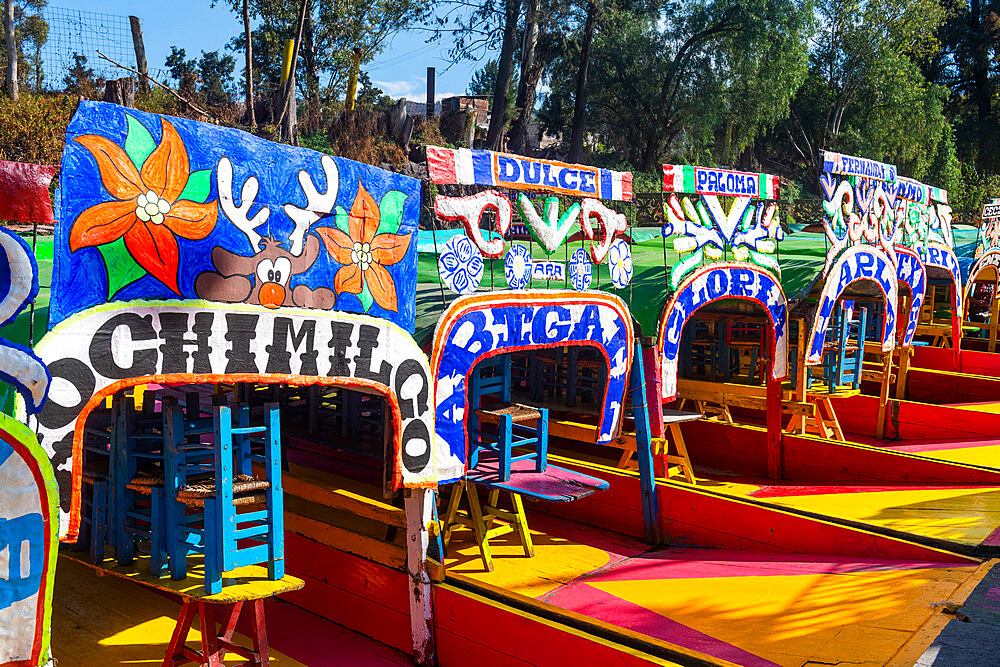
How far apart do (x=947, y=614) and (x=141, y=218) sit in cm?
533

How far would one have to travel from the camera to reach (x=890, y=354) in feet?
42.3

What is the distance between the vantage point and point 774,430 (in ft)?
36.6

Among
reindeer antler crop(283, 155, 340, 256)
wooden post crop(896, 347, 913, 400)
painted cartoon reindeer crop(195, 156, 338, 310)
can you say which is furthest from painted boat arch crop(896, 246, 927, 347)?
painted cartoon reindeer crop(195, 156, 338, 310)

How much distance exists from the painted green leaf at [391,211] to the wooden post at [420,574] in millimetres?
2013

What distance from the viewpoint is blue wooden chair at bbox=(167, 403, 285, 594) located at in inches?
204

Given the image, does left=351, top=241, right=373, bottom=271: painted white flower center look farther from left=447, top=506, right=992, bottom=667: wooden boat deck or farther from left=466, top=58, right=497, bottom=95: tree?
left=466, top=58, right=497, bottom=95: tree

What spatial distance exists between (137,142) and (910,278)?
12.2 m

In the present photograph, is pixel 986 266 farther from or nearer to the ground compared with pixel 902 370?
farther from the ground

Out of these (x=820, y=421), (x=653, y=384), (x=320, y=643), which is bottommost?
(x=320, y=643)

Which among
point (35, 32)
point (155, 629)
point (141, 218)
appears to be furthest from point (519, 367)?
point (35, 32)

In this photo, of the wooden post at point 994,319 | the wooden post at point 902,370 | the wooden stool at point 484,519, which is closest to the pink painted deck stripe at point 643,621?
the wooden stool at point 484,519

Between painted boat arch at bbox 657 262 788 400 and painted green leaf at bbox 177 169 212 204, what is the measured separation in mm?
5178

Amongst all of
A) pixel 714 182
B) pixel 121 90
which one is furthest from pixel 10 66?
pixel 714 182

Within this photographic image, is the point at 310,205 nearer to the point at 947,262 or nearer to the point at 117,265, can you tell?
the point at 117,265
